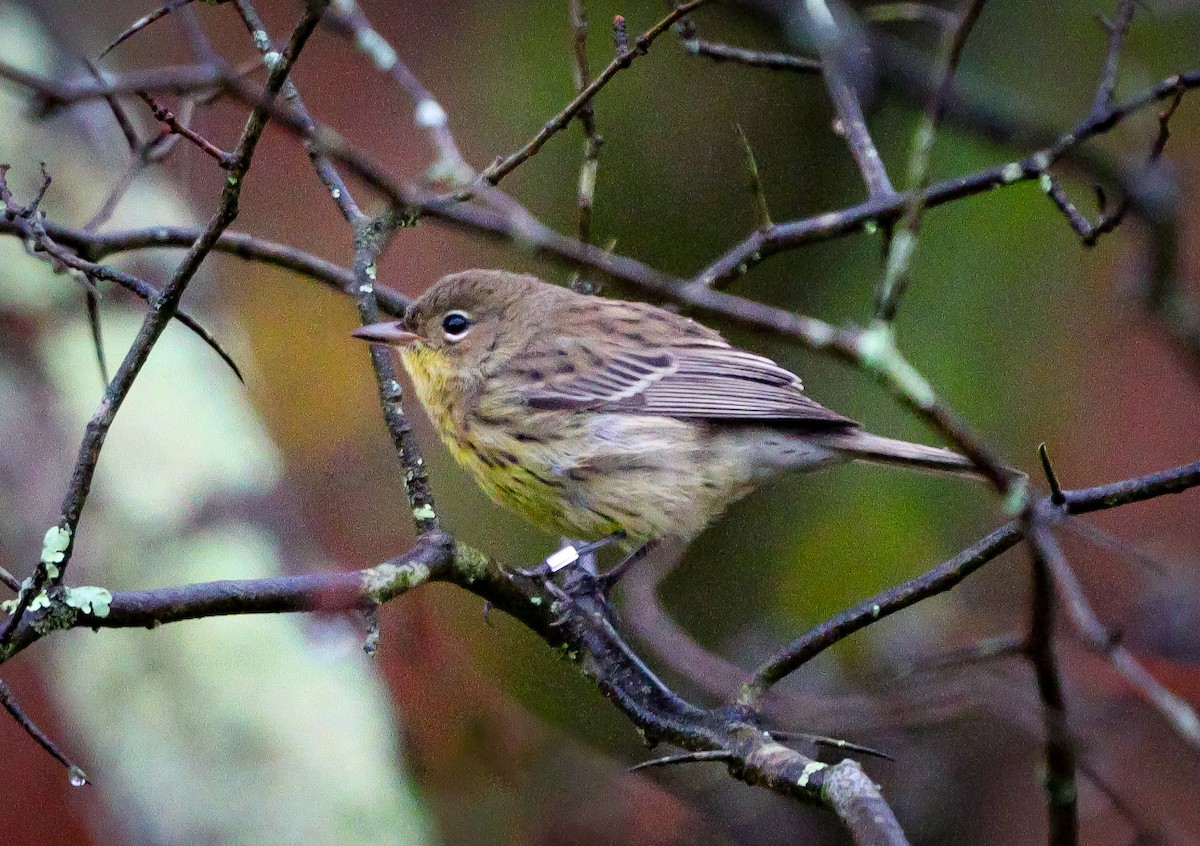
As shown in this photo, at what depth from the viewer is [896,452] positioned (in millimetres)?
5215

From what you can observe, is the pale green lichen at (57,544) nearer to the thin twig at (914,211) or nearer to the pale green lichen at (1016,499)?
the thin twig at (914,211)

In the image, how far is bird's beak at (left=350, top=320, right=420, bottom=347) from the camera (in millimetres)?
4691

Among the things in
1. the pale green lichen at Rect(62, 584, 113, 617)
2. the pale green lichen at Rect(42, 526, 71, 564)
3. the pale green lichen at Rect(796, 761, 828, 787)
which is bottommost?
the pale green lichen at Rect(796, 761, 828, 787)

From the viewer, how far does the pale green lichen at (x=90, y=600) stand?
112 inches

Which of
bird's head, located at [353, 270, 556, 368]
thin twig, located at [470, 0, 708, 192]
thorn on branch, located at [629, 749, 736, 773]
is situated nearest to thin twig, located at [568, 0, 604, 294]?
thin twig, located at [470, 0, 708, 192]

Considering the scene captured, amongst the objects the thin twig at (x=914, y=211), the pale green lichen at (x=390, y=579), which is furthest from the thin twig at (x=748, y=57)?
the pale green lichen at (x=390, y=579)

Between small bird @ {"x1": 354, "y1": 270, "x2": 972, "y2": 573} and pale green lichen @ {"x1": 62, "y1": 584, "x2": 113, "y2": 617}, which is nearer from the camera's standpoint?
pale green lichen @ {"x1": 62, "y1": 584, "x2": 113, "y2": 617}

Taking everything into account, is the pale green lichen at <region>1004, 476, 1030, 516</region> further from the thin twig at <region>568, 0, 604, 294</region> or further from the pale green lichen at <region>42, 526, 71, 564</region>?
the thin twig at <region>568, 0, 604, 294</region>

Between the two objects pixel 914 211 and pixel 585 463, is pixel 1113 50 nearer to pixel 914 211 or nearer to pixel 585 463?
pixel 585 463

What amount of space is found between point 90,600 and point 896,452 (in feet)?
10.8

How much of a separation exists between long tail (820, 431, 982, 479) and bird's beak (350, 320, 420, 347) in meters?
1.79

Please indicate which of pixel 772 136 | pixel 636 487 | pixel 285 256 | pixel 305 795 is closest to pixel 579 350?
pixel 636 487

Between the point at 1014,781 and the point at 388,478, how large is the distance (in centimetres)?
370

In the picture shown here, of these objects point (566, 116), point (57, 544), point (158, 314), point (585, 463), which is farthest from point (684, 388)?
point (57, 544)
